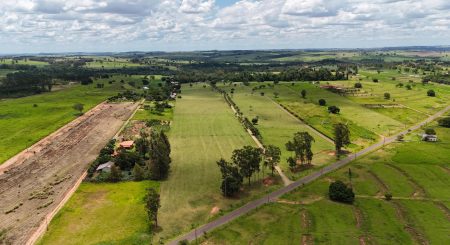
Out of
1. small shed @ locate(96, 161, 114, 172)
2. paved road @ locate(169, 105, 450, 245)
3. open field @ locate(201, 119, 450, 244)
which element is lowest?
open field @ locate(201, 119, 450, 244)

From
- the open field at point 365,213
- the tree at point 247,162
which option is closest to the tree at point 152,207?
the open field at point 365,213

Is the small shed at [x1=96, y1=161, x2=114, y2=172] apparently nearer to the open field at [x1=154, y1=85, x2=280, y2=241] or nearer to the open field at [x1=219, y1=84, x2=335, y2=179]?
the open field at [x1=154, y1=85, x2=280, y2=241]

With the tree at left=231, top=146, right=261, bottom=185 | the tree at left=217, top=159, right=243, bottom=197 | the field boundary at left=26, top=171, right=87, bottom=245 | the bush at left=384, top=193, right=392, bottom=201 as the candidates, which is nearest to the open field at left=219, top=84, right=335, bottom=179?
the tree at left=231, top=146, right=261, bottom=185

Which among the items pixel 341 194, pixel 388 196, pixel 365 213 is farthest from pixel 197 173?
pixel 388 196

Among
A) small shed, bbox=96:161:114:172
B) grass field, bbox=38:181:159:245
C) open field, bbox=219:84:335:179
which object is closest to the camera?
grass field, bbox=38:181:159:245

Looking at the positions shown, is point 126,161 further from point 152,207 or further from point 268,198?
point 268,198

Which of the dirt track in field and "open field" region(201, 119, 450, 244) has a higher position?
the dirt track in field
